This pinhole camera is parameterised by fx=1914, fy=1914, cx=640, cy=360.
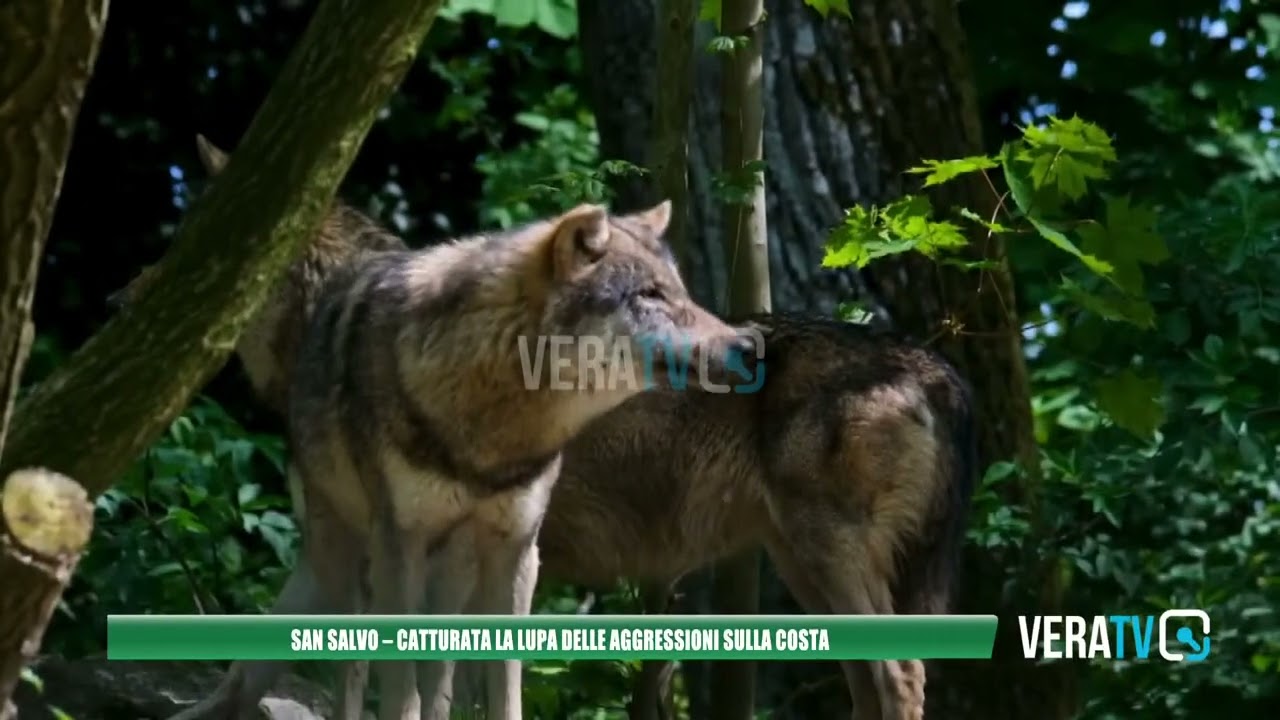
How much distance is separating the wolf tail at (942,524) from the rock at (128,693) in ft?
6.11

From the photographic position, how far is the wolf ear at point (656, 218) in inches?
206

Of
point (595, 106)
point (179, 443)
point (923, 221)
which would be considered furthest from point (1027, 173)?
point (179, 443)

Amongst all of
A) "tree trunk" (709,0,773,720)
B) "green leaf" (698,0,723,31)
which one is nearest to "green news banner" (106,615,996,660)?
"tree trunk" (709,0,773,720)

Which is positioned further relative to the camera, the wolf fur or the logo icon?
the logo icon

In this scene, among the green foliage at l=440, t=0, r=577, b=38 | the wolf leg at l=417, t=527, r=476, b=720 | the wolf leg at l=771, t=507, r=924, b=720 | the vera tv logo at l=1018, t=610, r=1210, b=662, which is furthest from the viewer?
the green foliage at l=440, t=0, r=577, b=38

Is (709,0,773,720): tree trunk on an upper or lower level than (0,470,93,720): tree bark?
upper

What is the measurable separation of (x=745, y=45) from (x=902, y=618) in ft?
5.68

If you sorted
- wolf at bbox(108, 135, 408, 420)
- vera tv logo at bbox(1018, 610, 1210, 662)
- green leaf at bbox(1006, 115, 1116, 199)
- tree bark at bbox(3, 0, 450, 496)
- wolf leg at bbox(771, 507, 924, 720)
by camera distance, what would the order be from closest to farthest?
tree bark at bbox(3, 0, 450, 496) < green leaf at bbox(1006, 115, 1116, 199) < wolf leg at bbox(771, 507, 924, 720) < wolf at bbox(108, 135, 408, 420) < vera tv logo at bbox(1018, 610, 1210, 662)

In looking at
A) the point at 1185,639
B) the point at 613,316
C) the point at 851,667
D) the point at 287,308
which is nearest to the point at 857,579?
the point at 851,667

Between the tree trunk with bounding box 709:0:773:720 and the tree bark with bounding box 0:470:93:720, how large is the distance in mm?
2962

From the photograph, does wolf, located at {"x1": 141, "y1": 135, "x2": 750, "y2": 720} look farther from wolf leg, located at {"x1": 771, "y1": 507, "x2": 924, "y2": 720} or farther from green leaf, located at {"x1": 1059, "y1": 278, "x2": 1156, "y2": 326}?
green leaf, located at {"x1": 1059, "y1": 278, "x2": 1156, "y2": 326}

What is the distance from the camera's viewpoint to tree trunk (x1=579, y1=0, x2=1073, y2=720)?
657 centimetres

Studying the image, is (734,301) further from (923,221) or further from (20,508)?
(20,508)

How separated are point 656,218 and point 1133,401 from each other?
1.60 metres
